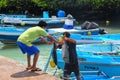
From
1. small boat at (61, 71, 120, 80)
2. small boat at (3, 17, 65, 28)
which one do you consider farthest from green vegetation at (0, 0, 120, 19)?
small boat at (61, 71, 120, 80)

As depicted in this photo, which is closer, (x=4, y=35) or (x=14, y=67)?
(x=14, y=67)

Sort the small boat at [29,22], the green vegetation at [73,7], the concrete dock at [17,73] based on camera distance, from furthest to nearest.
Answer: the green vegetation at [73,7] → the small boat at [29,22] → the concrete dock at [17,73]

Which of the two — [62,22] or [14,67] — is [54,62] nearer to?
[14,67]

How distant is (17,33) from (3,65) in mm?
12352

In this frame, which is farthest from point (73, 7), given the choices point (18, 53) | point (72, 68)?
point (72, 68)

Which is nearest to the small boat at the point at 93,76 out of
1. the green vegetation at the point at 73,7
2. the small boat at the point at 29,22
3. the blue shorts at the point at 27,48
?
the blue shorts at the point at 27,48

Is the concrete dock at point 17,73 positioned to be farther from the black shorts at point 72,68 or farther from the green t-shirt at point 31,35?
the green t-shirt at point 31,35

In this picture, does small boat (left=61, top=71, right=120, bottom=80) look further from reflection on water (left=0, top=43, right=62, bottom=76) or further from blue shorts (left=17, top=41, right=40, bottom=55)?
reflection on water (left=0, top=43, right=62, bottom=76)

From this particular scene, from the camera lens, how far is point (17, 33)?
24703 mm

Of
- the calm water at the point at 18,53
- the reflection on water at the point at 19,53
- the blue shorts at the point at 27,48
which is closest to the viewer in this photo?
the blue shorts at the point at 27,48

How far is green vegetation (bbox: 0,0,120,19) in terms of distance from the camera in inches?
1575

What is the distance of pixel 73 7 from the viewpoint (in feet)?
139

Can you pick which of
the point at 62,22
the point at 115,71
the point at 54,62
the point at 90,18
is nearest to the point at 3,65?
the point at 54,62

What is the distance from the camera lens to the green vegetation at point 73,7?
40000 millimetres
